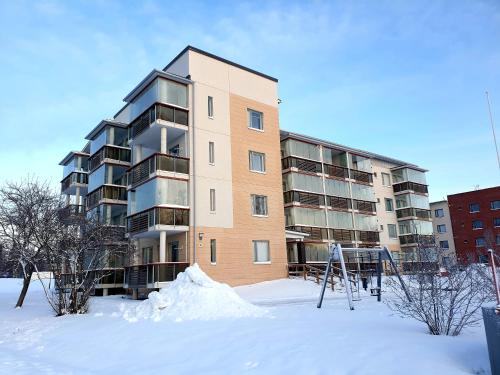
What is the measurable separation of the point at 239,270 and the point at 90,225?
34.8 ft

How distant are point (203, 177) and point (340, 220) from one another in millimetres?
17275

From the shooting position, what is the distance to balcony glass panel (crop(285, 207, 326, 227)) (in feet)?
119

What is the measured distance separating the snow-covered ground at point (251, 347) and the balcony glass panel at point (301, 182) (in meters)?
22.9

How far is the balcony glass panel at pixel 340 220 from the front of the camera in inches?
1544

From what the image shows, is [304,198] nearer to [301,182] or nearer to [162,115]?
[301,182]

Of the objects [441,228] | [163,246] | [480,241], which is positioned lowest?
[163,246]

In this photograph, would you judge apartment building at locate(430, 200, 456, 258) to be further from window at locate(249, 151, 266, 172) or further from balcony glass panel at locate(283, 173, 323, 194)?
window at locate(249, 151, 266, 172)

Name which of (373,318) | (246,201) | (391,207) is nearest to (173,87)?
(246,201)

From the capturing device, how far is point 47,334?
13.4 m

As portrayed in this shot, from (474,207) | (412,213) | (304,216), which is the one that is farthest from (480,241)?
(304,216)

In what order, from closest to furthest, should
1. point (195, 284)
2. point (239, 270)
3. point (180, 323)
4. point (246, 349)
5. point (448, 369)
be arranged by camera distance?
point (448, 369), point (246, 349), point (180, 323), point (195, 284), point (239, 270)

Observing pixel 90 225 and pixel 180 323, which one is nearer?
pixel 180 323

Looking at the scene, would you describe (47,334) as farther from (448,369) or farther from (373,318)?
(448,369)

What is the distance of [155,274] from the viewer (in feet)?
81.4
